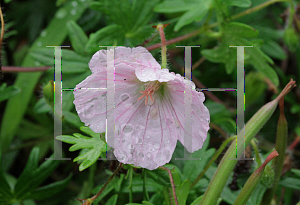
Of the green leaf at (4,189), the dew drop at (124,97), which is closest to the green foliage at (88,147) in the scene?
the dew drop at (124,97)

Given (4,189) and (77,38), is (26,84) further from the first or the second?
(4,189)

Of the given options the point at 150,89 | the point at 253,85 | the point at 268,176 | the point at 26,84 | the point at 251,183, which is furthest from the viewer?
the point at 253,85

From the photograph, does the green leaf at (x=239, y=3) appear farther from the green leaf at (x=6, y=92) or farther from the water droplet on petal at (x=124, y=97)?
the green leaf at (x=6, y=92)

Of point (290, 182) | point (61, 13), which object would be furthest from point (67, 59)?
point (290, 182)

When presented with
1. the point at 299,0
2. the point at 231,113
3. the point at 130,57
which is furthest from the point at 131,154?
the point at 299,0

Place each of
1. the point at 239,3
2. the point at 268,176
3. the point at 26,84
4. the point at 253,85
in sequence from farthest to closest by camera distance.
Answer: the point at 253,85 < the point at 26,84 < the point at 239,3 < the point at 268,176

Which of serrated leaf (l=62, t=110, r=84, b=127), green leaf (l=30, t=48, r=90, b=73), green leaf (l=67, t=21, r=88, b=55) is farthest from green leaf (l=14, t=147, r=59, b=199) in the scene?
green leaf (l=67, t=21, r=88, b=55)

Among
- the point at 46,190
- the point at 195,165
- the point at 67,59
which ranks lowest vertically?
the point at 46,190
